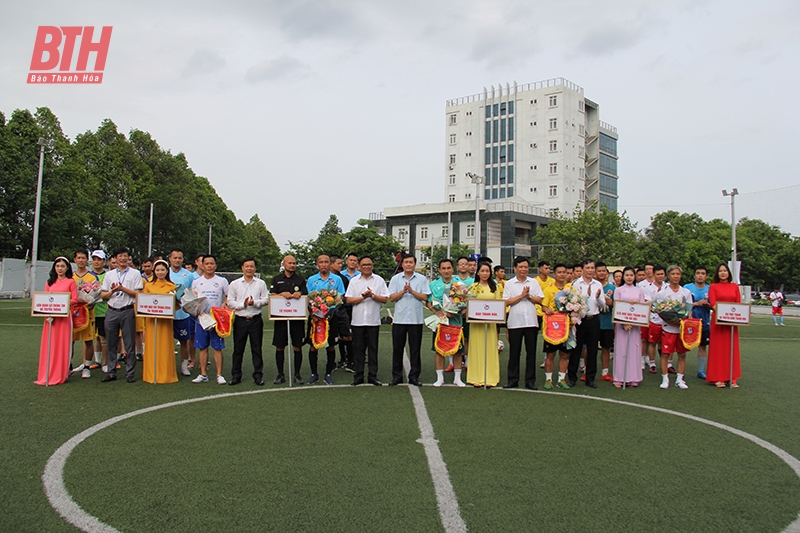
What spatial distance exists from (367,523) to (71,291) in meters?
6.65

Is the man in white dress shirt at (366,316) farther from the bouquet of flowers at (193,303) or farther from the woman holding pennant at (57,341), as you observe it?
the woman holding pennant at (57,341)

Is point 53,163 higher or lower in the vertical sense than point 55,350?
higher

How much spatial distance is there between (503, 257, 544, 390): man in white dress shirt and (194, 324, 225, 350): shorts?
164 inches

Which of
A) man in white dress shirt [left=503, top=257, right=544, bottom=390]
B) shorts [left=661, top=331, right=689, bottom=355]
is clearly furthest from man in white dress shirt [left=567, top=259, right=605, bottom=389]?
shorts [left=661, top=331, right=689, bottom=355]

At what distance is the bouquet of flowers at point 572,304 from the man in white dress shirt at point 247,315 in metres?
→ 4.19

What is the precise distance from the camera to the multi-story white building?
248 feet

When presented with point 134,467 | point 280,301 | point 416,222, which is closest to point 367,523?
point 134,467

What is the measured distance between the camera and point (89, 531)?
3633 mm

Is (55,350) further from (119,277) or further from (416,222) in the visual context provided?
(416,222)

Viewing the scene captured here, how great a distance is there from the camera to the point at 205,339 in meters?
8.61

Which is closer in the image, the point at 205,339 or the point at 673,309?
the point at 205,339

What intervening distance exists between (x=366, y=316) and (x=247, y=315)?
1.69m

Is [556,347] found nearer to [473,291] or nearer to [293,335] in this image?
[473,291]

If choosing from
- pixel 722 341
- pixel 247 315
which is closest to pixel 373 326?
pixel 247 315
